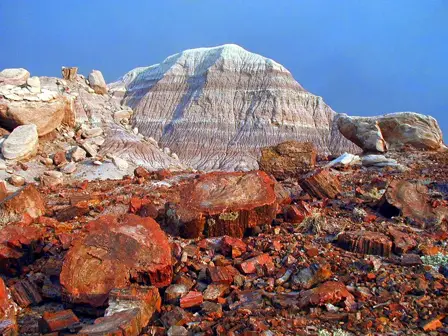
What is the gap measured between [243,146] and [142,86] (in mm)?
17382

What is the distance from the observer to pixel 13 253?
563cm

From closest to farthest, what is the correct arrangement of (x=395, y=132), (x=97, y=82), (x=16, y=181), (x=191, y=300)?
(x=191, y=300) < (x=16, y=181) < (x=395, y=132) < (x=97, y=82)

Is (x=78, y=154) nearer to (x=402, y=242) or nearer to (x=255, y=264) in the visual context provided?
(x=255, y=264)

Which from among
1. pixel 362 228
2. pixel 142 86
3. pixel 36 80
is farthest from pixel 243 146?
pixel 362 228

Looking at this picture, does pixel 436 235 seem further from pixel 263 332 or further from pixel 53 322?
pixel 53 322

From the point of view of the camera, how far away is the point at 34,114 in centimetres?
1934

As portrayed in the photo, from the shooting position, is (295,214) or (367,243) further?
(295,214)

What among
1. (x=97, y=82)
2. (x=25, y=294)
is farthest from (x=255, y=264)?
(x=97, y=82)

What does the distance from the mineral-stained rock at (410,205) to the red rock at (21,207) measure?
5.68m

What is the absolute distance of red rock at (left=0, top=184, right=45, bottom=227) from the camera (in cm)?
740

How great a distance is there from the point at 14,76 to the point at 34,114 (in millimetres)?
Result: 3719

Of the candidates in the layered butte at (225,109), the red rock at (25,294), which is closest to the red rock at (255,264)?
the red rock at (25,294)

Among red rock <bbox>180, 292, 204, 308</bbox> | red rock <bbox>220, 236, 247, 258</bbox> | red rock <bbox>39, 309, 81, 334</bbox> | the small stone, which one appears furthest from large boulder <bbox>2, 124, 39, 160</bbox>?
red rock <bbox>180, 292, 204, 308</bbox>

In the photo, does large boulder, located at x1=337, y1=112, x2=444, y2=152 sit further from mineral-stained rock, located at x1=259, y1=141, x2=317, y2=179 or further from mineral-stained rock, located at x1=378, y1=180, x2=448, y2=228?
mineral-stained rock, located at x1=378, y1=180, x2=448, y2=228
